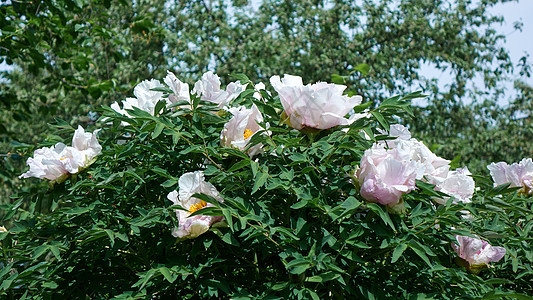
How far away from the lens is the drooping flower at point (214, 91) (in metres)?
1.64

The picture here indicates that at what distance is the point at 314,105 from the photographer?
1.41 metres

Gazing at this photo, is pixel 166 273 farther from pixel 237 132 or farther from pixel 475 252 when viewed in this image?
pixel 475 252

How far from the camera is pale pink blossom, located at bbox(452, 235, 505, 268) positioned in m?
1.58

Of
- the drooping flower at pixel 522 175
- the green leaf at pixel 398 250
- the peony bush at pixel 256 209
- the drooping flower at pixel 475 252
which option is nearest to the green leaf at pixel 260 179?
the peony bush at pixel 256 209

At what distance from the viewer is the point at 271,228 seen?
51.8 inches

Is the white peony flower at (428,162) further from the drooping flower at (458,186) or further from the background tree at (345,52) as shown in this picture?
the background tree at (345,52)

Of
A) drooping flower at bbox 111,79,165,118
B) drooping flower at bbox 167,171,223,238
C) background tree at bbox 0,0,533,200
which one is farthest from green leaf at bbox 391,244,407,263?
background tree at bbox 0,0,533,200

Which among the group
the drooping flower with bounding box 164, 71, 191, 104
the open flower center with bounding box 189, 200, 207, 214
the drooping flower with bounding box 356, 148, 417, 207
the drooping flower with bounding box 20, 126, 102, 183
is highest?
the drooping flower with bounding box 164, 71, 191, 104

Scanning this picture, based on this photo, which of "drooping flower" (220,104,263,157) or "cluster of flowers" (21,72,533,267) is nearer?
"cluster of flowers" (21,72,533,267)

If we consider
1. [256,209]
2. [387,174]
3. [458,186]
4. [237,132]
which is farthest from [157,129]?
[458,186]

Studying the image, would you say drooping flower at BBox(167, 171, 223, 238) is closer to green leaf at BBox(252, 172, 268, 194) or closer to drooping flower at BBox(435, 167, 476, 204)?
green leaf at BBox(252, 172, 268, 194)

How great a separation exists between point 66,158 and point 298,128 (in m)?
0.68

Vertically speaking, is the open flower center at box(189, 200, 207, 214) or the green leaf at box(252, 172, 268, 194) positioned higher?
the green leaf at box(252, 172, 268, 194)

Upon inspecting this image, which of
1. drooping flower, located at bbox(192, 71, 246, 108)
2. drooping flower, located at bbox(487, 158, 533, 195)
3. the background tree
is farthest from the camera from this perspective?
the background tree
